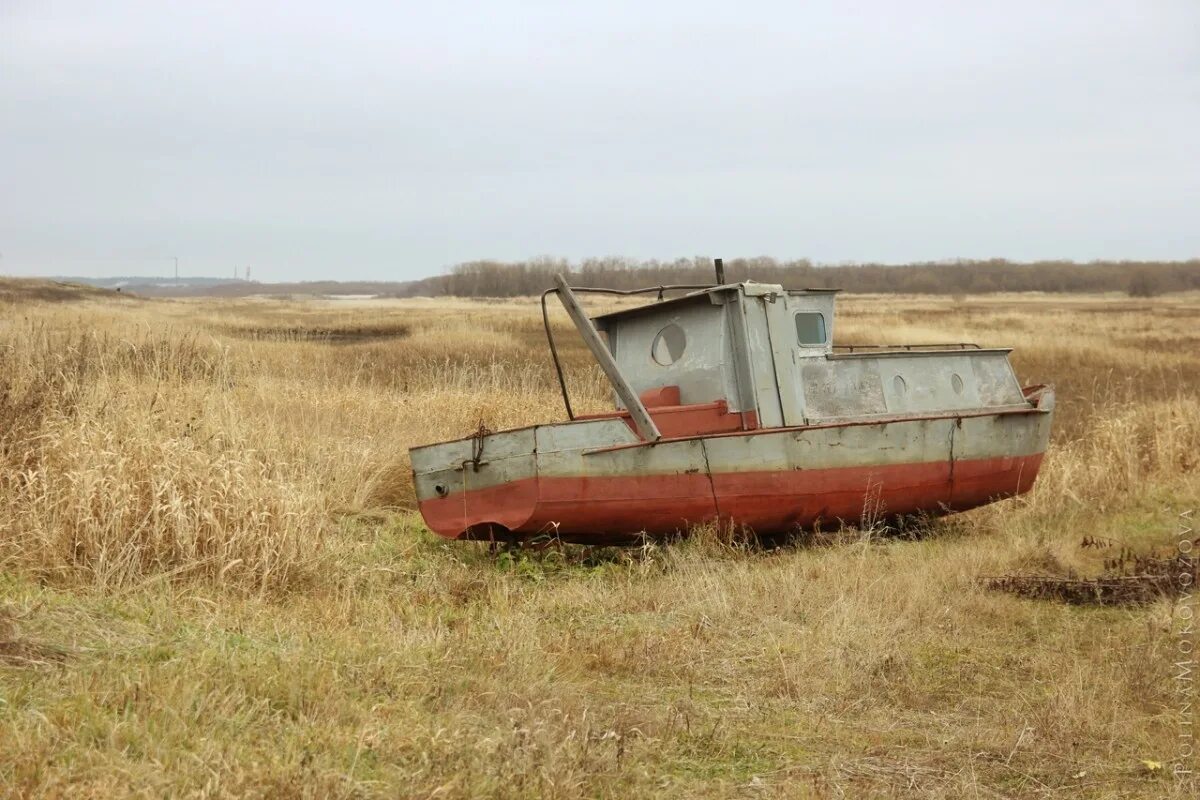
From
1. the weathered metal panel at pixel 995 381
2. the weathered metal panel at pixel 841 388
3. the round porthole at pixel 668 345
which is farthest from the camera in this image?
the weathered metal panel at pixel 995 381

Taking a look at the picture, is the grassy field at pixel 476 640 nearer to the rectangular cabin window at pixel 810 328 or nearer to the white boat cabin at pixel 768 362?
the white boat cabin at pixel 768 362

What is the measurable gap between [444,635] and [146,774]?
243 cm

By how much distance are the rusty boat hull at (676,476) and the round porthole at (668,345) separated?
33.2 inches

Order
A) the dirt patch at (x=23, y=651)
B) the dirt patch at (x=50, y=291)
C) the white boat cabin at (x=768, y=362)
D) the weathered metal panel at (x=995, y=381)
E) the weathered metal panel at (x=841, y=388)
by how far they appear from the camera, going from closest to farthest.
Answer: the dirt patch at (x=23, y=651), the white boat cabin at (x=768, y=362), the weathered metal panel at (x=841, y=388), the weathered metal panel at (x=995, y=381), the dirt patch at (x=50, y=291)

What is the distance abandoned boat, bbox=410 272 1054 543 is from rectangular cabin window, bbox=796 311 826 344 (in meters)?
0.01

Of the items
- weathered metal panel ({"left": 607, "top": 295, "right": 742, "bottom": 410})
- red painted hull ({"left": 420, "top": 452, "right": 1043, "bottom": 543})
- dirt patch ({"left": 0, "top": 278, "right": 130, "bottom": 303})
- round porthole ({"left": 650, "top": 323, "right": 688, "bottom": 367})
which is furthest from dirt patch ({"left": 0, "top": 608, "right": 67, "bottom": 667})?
dirt patch ({"left": 0, "top": 278, "right": 130, "bottom": 303})

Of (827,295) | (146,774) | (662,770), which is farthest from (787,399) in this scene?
(146,774)

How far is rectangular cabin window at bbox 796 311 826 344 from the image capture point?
33.9 feet

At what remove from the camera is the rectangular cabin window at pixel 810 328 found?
1034 centimetres

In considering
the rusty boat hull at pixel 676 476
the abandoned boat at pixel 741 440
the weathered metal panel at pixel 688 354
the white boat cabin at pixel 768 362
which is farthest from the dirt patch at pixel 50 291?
the rusty boat hull at pixel 676 476

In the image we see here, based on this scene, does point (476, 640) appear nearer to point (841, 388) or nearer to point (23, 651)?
point (23, 651)

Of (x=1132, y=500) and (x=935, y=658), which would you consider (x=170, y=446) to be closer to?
(x=935, y=658)

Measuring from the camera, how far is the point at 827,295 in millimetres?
10672

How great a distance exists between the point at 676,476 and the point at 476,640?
10.5ft
